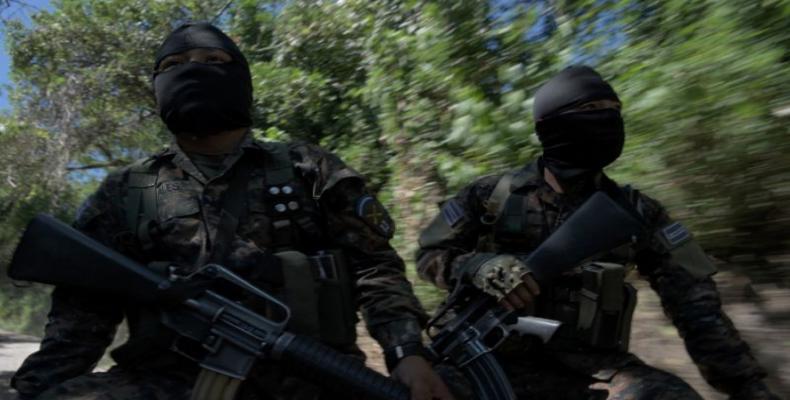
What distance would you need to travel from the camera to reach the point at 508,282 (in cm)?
204

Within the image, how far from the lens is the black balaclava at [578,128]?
7.52 ft

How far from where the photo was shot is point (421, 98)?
4312mm

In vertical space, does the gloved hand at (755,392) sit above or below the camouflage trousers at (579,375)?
below

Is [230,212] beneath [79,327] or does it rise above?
above

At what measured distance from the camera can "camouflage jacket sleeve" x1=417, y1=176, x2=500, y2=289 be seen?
236cm

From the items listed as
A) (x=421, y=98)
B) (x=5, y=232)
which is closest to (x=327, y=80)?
(x=421, y=98)

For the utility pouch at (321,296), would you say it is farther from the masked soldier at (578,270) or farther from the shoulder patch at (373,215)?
the masked soldier at (578,270)

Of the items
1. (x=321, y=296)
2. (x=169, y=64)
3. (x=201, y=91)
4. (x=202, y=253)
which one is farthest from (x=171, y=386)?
(x=169, y=64)

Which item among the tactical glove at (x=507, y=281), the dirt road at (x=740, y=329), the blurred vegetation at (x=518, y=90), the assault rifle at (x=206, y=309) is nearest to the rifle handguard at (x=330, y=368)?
the assault rifle at (x=206, y=309)

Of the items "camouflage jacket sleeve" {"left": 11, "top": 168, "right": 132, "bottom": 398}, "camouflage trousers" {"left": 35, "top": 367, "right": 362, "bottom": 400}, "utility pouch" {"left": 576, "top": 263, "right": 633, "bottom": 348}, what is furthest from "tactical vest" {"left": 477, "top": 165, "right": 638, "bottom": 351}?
"camouflage jacket sleeve" {"left": 11, "top": 168, "right": 132, "bottom": 398}

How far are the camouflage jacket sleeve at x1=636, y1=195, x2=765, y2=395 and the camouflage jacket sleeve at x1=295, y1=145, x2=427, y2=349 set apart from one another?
86cm

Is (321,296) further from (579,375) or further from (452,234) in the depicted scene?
(579,375)

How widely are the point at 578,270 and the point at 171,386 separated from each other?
1290mm

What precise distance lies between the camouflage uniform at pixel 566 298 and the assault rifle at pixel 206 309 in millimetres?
638
